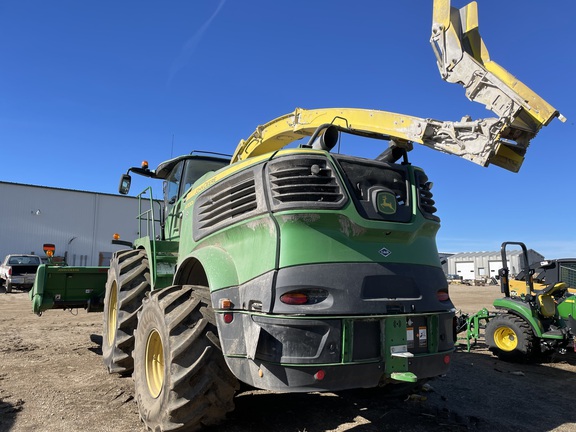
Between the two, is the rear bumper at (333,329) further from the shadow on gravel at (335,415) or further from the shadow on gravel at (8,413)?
the shadow on gravel at (8,413)

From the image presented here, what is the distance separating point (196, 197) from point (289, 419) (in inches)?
98.7

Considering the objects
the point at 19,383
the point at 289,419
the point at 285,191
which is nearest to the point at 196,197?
the point at 285,191

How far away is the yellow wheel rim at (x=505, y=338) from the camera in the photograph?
8.59 m

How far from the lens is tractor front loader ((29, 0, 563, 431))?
331 cm

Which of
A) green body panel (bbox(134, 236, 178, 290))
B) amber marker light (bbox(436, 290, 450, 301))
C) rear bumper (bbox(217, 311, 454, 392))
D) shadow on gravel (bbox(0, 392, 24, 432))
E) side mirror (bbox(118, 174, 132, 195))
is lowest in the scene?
shadow on gravel (bbox(0, 392, 24, 432))

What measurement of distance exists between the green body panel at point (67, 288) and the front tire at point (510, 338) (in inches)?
301

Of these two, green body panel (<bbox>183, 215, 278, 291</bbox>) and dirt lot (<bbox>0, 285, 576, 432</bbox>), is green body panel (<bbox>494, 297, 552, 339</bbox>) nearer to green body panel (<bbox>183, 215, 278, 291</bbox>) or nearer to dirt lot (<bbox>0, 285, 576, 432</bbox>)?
dirt lot (<bbox>0, 285, 576, 432</bbox>)

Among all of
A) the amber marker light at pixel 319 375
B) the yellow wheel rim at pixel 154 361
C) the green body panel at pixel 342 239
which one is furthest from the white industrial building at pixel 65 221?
the amber marker light at pixel 319 375

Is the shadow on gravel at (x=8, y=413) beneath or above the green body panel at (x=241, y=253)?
beneath

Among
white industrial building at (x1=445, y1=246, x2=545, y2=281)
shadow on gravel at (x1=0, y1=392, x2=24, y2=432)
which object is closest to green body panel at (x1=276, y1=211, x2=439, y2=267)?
Result: shadow on gravel at (x1=0, y1=392, x2=24, y2=432)

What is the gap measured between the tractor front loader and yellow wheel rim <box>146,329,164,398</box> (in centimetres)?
1

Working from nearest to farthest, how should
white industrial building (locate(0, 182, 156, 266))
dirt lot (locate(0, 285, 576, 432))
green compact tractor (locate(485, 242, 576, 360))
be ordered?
dirt lot (locate(0, 285, 576, 432)) → green compact tractor (locate(485, 242, 576, 360)) → white industrial building (locate(0, 182, 156, 266))

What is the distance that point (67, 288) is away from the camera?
7957 millimetres

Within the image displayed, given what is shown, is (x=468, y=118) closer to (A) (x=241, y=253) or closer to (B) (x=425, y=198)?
(B) (x=425, y=198)
